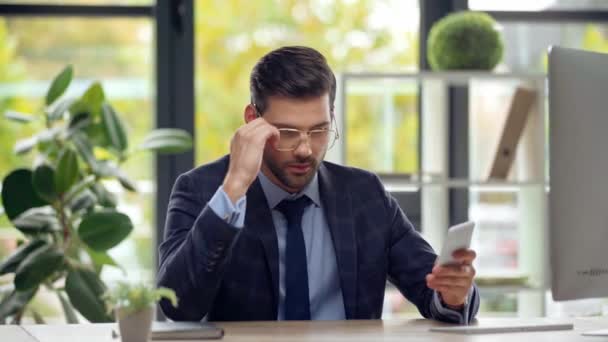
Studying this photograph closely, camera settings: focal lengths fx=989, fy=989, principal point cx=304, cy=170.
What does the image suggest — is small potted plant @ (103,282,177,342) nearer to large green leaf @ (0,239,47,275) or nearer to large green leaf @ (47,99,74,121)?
large green leaf @ (0,239,47,275)

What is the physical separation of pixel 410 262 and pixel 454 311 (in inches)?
9.9

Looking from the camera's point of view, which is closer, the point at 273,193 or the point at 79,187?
the point at 273,193

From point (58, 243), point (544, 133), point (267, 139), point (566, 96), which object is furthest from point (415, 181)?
point (566, 96)

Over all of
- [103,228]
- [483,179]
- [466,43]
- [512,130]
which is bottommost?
[103,228]

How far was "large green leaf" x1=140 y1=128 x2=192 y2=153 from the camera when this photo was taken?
3.72 meters

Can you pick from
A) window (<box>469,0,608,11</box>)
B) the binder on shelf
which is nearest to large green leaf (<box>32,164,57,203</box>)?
the binder on shelf

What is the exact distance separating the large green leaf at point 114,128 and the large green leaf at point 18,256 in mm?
451

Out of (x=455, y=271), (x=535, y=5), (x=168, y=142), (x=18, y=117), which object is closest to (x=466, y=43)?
(x=535, y=5)

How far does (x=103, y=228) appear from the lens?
11.4 feet

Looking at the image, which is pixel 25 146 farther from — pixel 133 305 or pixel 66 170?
pixel 133 305

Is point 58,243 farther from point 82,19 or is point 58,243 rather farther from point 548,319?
point 548,319

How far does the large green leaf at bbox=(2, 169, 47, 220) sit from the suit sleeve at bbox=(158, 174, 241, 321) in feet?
4.49

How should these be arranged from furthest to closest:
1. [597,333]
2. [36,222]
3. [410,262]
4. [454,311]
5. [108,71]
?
[108,71], [36,222], [410,262], [454,311], [597,333]

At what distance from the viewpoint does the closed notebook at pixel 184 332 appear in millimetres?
1966
